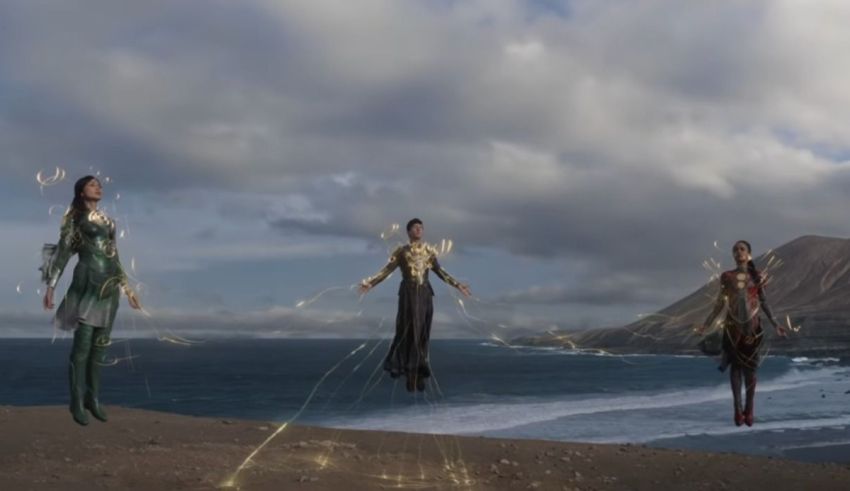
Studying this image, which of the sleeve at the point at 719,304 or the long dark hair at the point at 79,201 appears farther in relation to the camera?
the sleeve at the point at 719,304

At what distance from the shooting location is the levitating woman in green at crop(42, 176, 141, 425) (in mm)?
8547

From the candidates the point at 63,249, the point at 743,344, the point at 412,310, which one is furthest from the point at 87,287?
the point at 743,344

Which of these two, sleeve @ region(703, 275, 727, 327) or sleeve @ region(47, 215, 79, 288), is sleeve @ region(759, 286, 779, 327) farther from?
sleeve @ region(47, 215, 79, 288)

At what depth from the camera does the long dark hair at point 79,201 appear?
337 inches

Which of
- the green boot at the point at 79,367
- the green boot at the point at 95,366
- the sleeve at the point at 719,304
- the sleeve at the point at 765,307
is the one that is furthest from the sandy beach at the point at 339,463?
the sleeve at the point at 765,307

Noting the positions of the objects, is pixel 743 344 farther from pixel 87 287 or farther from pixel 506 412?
pixel 506 412

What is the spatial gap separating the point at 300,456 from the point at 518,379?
88248 mm

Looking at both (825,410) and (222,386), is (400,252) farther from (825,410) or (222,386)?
(222,386)

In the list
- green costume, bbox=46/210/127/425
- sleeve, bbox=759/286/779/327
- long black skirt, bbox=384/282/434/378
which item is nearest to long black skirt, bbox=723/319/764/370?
sleeve, bbox=759/286/779/327

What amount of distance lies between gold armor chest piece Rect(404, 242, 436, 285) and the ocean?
975mm

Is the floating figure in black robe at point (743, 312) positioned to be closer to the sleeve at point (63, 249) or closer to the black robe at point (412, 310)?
the black robe at point (412, 310)

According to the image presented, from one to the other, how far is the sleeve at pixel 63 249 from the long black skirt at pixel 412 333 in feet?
11.0

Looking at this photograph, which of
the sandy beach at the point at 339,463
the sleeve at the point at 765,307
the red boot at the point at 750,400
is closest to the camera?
the sleeve at the point at 765,307

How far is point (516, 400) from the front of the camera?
78.2 m
